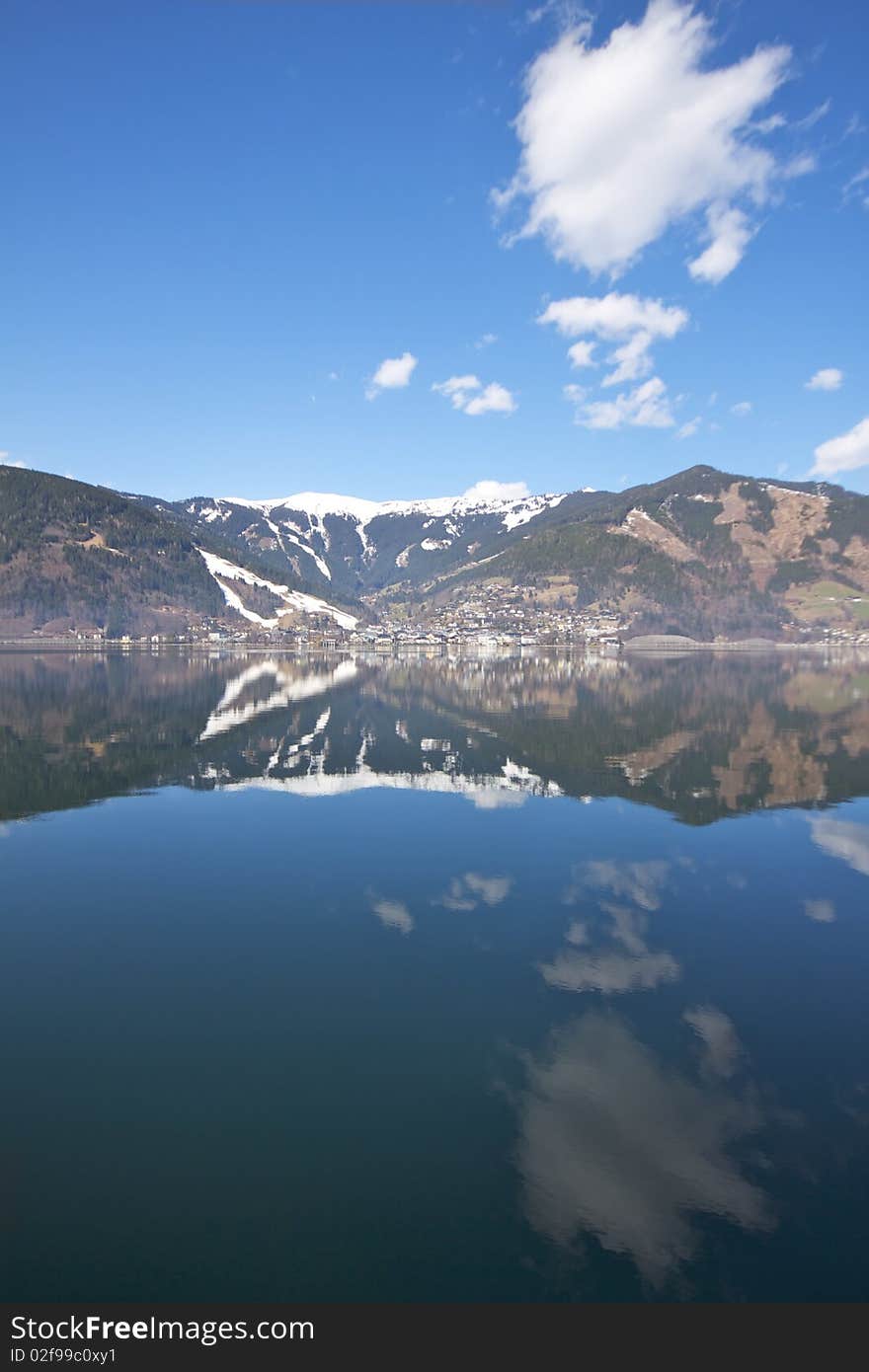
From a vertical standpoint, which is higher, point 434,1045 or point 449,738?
point 434,1045

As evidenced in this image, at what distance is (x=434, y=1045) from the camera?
19.8 meters

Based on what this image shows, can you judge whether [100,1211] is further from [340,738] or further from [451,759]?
[340,738]

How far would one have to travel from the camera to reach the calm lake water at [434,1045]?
13219 millimetres

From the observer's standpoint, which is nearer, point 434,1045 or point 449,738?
point 434,1045

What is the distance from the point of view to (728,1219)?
14.1 m

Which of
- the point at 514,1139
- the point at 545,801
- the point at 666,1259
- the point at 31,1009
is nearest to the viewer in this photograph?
the point at 666,1259

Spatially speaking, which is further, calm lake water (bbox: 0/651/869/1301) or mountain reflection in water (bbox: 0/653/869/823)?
mountain reflection in water (bbox: 0/653/869/823)

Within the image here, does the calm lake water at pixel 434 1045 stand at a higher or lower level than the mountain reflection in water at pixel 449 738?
higher

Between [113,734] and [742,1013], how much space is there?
6392 cm

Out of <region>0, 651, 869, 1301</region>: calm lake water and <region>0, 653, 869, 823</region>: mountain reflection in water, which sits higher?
<region>0, 651, 869, 1301</region>: calm lake water

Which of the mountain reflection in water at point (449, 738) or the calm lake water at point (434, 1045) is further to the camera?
the mountain reflection in water at point (449, 738)

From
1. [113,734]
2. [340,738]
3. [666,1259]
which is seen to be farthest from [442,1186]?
[113,734]

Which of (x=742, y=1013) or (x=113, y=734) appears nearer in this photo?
(x=742, y=1013)

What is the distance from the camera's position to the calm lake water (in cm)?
1322
